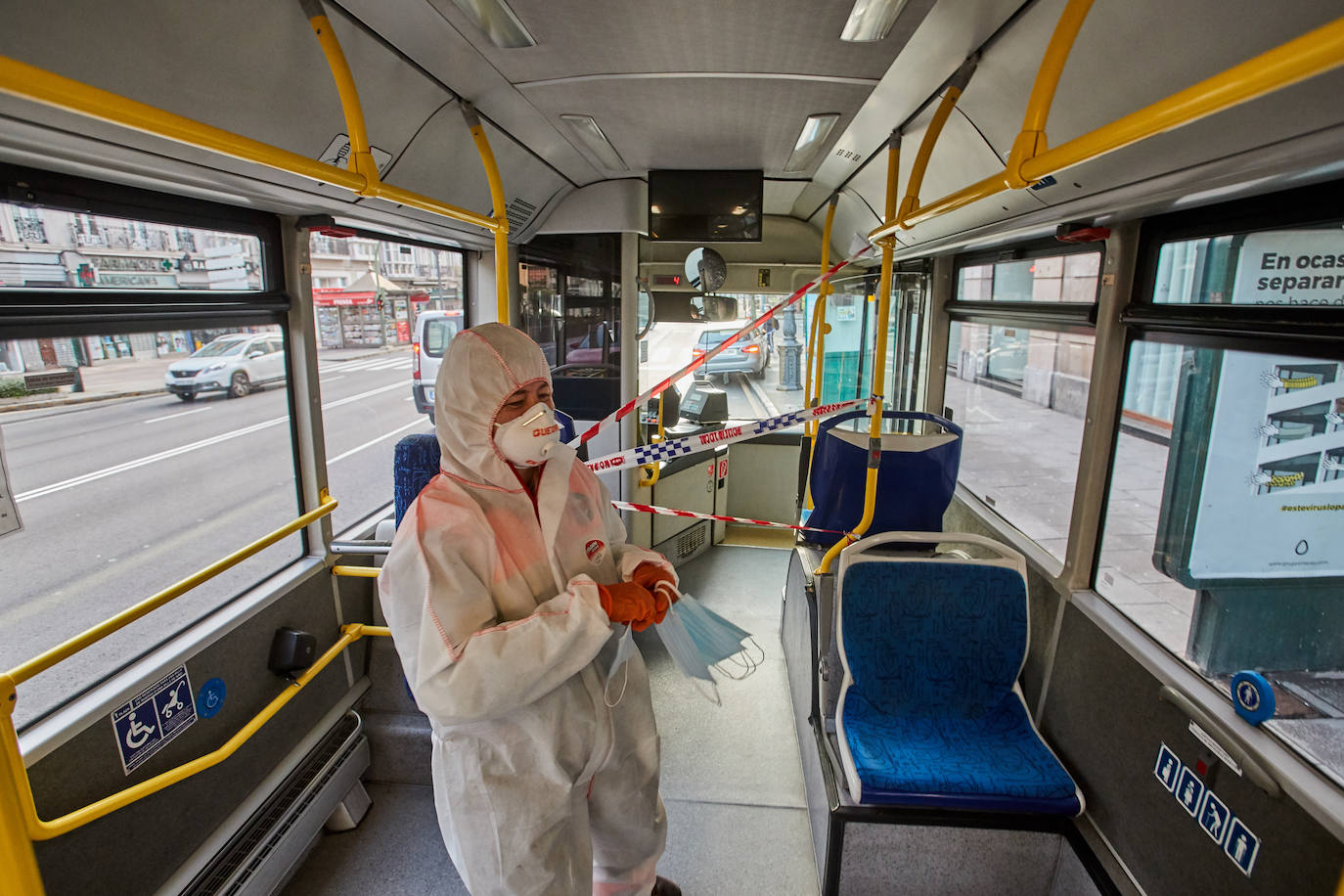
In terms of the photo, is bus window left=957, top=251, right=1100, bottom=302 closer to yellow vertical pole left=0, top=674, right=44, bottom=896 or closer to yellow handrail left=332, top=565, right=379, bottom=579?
yellow handrail left=332, top=565, right=379, bottom=579

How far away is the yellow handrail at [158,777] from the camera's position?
53.3 inches

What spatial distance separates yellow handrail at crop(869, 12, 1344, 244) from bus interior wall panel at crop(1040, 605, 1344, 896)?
1.54 meters

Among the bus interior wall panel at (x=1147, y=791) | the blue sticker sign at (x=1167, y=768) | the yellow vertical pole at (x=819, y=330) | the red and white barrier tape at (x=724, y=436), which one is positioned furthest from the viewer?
the yellow vertical pole at (x=819, y=330)

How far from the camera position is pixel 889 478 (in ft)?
10.4

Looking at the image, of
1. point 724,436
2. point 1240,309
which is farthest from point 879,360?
point 1240,309

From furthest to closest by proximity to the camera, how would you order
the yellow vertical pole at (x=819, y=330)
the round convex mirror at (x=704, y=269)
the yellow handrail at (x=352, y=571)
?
the round convex mirror at (x=704, y=269) → the yellow vertical pole at (x=819, y=330) → the yellow handrail at (x=352, y=571)

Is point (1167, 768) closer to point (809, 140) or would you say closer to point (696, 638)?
point (696, 638)

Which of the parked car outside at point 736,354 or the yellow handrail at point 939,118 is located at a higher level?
the yellow handrail at point 939,118

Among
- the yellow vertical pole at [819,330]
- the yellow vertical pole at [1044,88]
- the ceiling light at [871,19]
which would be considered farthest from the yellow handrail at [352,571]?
the yellow vertical pole at [1044,88]

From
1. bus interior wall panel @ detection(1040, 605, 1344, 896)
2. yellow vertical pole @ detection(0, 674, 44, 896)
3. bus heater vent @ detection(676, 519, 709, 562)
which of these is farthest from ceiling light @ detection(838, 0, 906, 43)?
bus heater vent @ detection(676, 519, 709, 562)

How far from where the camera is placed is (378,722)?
3066 millimetres

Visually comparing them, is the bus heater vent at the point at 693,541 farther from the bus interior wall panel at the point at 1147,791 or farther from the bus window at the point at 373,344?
the bus interior wall panel at the point at 1147,791

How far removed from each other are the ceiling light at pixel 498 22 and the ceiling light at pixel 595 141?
886 millimetres

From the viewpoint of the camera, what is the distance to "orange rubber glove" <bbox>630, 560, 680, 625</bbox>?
1.90 metres
